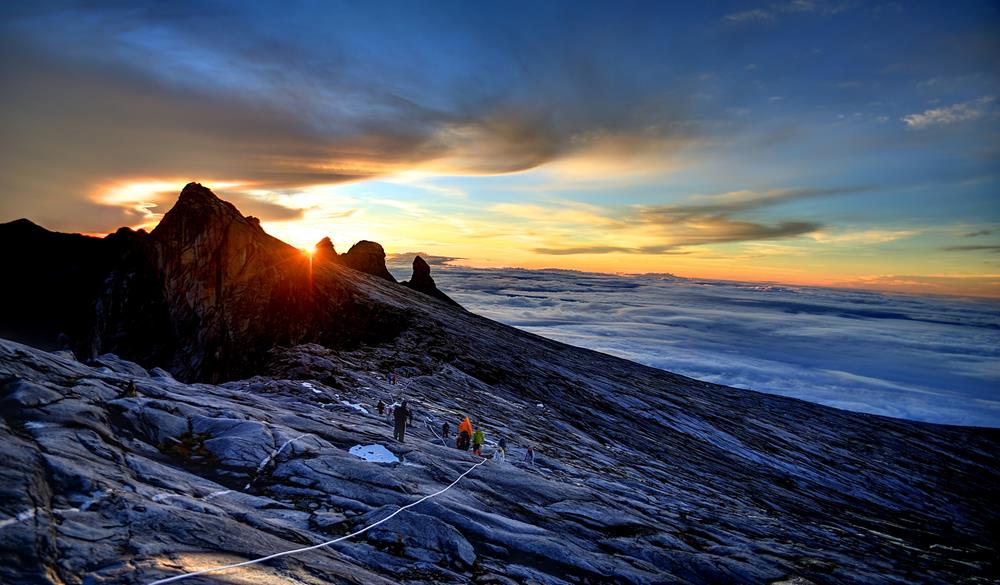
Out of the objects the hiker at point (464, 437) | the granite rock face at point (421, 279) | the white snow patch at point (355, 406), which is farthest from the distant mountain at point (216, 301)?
the granite rock face at point (421, 279)

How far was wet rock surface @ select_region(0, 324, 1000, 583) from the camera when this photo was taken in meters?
10.3

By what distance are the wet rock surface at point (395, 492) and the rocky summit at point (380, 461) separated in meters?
0.09

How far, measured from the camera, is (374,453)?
19500 millimetres

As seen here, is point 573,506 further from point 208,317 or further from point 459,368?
point 208,317

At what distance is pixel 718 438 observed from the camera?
180ft

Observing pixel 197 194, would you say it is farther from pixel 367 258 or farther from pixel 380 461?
pixel 367 258

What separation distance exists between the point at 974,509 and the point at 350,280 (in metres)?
78.9

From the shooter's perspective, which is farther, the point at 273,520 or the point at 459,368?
the point at 459,368

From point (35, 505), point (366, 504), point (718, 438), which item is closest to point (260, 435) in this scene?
point (366, 504)

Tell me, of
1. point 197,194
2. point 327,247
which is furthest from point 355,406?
point 327,247

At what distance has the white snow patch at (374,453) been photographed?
62.3ft

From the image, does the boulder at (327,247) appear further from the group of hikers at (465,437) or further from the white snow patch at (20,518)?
the white snow patch at (20,518)

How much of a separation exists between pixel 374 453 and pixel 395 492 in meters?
3.56

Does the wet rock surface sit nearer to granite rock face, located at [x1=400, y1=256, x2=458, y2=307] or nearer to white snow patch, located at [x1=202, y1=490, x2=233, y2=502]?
white snow patch, located at [x1=202, y1=490, x2=233, y2=502]
